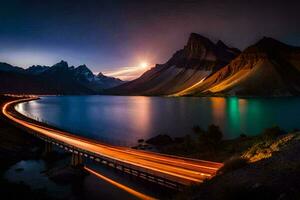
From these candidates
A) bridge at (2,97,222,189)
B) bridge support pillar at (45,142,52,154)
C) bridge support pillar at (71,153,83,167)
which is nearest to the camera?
bridge at (2,97,222,189)

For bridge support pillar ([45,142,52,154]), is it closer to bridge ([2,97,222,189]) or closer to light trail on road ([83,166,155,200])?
bridge ([2,97,222,189])

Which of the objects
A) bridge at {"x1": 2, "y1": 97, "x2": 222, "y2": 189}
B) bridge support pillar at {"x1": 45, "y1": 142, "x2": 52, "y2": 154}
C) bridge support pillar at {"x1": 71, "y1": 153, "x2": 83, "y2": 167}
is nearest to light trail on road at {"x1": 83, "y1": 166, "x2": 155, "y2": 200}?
bridge support pillar at {"x1": 71, "y1": 153, "x2": 83, "y2": 167}

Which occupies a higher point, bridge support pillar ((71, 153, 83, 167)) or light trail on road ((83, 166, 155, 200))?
bridge support pillar ((71, 153, 83, 167))

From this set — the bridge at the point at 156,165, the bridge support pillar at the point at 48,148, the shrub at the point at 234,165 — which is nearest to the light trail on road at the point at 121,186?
the bridge at the point at 156,165

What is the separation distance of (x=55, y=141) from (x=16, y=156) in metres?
6.86

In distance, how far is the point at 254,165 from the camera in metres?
20.4

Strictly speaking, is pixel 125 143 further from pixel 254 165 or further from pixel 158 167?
pixel 254 165

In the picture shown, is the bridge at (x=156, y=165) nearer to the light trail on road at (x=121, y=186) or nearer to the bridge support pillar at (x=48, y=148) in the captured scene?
the light trail on road at (x=121, y=186)

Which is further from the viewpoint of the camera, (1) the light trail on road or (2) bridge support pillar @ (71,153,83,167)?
(2) bridge support pillar @ (71,153,83,167)

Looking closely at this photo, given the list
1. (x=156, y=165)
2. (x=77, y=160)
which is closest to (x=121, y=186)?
(x=156, y=165)

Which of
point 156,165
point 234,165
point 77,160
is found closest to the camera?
point 234,165

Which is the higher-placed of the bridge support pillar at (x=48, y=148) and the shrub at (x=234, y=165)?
the shrub at (x=234, y=165)

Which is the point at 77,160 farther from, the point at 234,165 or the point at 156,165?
the point at 234,165

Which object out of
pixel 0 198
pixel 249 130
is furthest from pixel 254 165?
pixel 249 130
